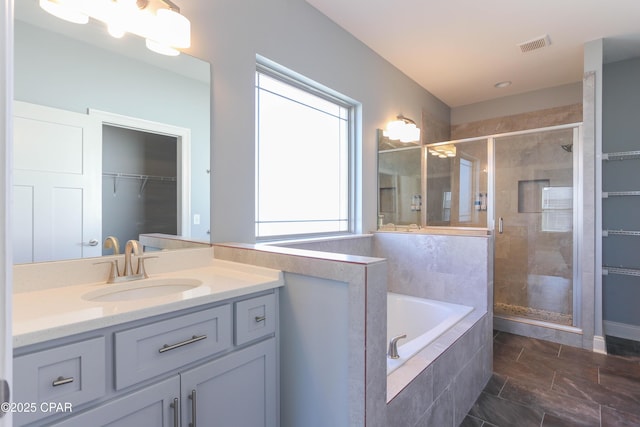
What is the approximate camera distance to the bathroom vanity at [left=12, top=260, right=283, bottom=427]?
31.0 inches

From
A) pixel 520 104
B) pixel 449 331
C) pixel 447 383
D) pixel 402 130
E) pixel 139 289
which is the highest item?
pixel 520 104

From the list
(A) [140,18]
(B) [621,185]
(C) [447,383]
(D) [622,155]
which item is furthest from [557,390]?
(A) [140,18]

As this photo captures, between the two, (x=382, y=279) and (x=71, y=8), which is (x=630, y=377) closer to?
(x=382, y=279)

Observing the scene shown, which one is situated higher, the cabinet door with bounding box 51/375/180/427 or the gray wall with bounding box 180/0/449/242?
the gray wall with bounding box 180/0/449/242

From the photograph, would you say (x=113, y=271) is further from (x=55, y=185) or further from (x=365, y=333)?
(x=365, y=333)

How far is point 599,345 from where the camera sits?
265 centimetres

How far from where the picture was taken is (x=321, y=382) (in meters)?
1.23

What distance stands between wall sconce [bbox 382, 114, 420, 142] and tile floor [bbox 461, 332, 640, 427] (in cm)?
210

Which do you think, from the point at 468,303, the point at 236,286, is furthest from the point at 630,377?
the point at 236,286

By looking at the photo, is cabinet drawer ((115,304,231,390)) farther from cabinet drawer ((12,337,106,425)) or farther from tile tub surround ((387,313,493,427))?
tile tub surround ((387,313,493,427))

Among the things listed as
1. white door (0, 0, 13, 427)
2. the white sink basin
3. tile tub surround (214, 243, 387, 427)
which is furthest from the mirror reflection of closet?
white door (0, 0, 13, 427)

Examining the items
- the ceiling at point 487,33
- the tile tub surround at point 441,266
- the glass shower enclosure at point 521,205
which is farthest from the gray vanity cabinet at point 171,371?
the glass shower enclosure at point 521,205

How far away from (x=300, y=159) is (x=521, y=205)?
97.6 inches

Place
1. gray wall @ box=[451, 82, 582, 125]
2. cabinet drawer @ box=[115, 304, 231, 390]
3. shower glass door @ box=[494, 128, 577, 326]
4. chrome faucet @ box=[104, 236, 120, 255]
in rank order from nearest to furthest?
cabinet drawer @ box=[115, 304, 231, 390] < chrome faucet @ box=[104, 236, 120, 255] < shower glass door @ box=[494, 128, 577, 326] < gray wall @ box=[451, 82, 582, 125]
